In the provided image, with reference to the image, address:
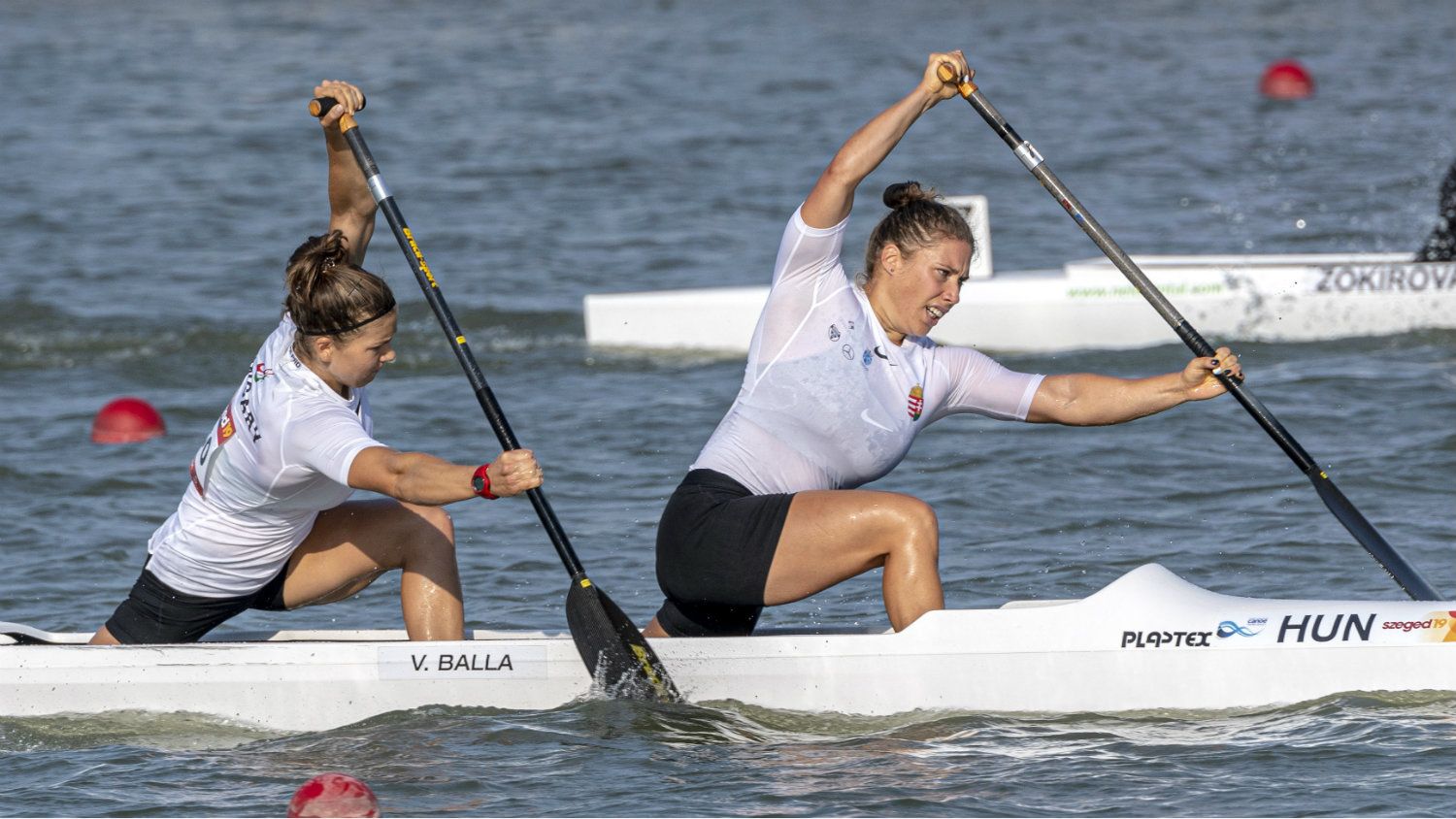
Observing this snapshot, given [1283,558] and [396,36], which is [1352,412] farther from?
[396,36]

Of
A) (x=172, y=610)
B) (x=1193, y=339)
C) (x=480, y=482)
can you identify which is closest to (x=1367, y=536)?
(x=1193, y=339)

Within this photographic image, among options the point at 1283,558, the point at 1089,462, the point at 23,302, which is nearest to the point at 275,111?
the point at 23,302

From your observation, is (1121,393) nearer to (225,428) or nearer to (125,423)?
(225,428)

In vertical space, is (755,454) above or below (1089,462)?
above

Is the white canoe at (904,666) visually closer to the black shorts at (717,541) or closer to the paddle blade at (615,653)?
the paddle blade at (615,653)

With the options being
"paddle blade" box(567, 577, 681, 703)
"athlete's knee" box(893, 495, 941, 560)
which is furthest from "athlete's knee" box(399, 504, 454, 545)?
"athlete's knee" box(893, 495, 941, 560)

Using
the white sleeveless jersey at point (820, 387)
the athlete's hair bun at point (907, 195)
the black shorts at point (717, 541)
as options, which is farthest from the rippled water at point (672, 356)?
the athlete's hair bun at point (907, 195)

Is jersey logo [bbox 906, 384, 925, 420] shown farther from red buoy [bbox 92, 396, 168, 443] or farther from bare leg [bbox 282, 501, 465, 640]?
red buoy [bbox 92, 396, 168, 443]

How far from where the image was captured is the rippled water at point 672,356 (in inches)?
180

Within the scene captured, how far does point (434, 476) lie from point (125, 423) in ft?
16.1

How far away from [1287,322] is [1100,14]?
1454 cm

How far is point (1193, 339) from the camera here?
16.8ft

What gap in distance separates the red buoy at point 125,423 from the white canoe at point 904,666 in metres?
3.79

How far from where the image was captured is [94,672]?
490 centimetres
